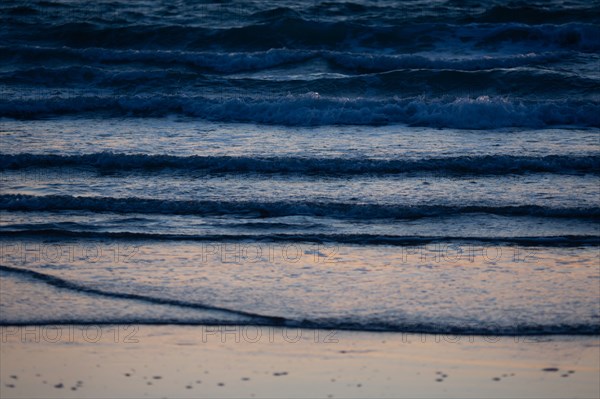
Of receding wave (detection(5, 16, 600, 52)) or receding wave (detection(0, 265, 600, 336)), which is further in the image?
receding wave (detection(5, 16, 600, 52))

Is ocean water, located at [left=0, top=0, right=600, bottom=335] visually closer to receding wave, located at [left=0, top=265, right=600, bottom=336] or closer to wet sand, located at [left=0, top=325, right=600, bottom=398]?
receding wave, located at [left=0, top=265, right=600, bottom=336]

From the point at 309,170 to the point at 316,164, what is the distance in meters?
0.18

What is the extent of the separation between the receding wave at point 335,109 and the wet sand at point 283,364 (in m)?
6.26

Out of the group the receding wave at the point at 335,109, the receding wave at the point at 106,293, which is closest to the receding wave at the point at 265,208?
the receding wave at the point at 106,293

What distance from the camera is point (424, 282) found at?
555cm

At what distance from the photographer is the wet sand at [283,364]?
4219mm

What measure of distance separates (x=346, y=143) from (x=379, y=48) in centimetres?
595

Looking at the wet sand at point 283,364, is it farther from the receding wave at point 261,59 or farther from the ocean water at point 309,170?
the receding wave at point 261,59

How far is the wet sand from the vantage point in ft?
13.8

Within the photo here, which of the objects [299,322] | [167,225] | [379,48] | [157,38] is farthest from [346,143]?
[157,38]

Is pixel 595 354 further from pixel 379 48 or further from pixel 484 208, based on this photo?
pixel 379 48

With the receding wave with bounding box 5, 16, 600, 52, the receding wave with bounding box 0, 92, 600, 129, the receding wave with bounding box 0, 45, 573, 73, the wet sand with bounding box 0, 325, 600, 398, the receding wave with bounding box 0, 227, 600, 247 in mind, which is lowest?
the wet sand with bounding box 0, 325, 600, 398

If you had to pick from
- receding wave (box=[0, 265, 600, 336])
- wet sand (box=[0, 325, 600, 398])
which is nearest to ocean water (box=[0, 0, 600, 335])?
receding wave (box=[0, 265, 600, 336])

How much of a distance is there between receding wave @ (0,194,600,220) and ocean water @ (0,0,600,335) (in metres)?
0.02
